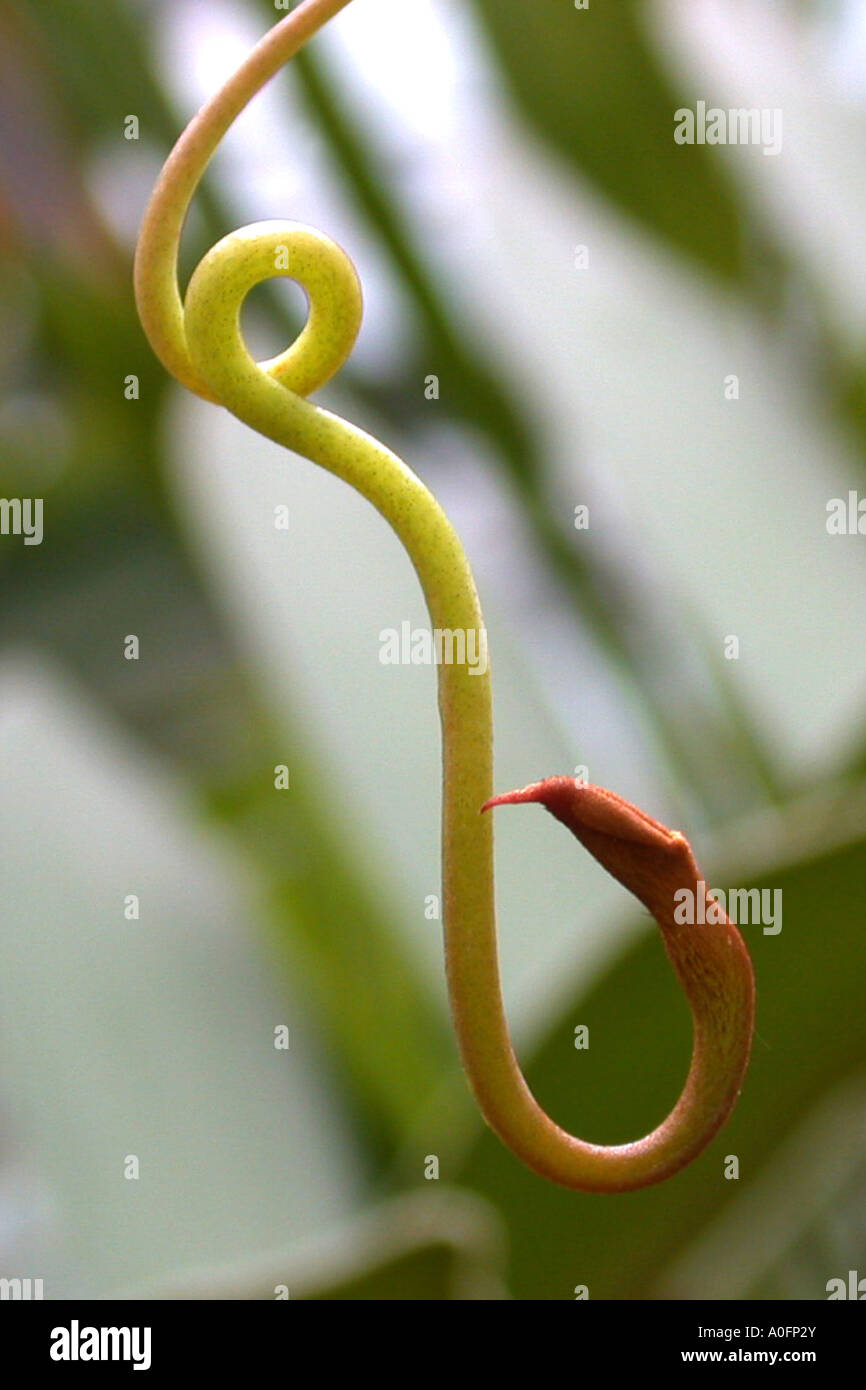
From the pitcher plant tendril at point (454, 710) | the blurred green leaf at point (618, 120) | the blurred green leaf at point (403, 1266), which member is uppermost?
the blurred green leaf at point (618, 120)

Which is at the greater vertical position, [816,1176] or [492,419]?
[492,419]

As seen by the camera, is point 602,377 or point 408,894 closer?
point 408,894

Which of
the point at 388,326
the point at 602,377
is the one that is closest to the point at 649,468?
the point at 602,377

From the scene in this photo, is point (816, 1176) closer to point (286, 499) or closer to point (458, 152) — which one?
point (286, 499)

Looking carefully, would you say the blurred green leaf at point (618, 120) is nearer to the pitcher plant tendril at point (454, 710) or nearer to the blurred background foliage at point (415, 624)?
the blurred background foliage at point (415, 624)

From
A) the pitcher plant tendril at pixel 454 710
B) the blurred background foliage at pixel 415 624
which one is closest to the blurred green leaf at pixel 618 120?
the blurred background foliage at pixel 415 624

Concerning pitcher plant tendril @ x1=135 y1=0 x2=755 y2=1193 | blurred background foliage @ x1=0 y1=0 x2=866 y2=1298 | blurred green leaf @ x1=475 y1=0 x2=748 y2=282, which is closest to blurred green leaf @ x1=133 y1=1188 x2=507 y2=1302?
blurred background foliage @ x1=0 y1=0 x2=866 y2=1298
